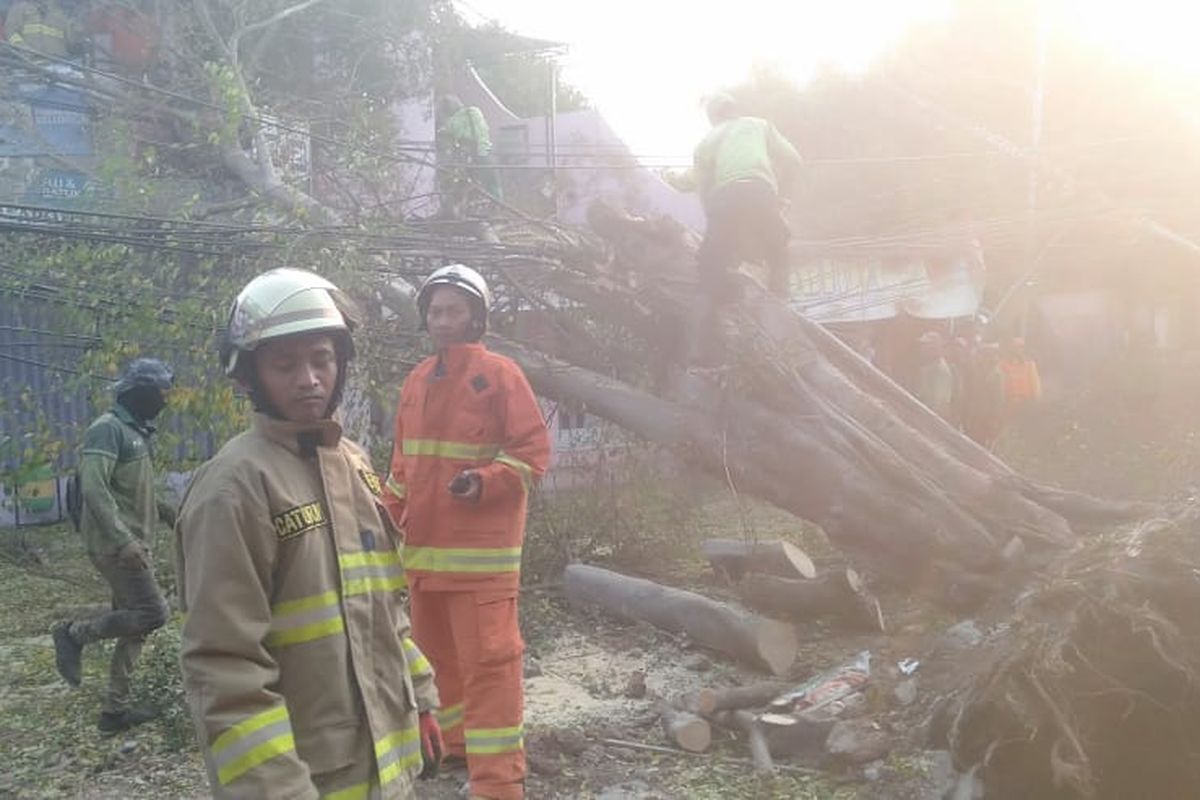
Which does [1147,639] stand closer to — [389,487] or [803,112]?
[389,487]

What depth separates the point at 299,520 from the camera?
2148mm

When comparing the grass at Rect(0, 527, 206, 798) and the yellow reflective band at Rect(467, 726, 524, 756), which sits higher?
the yellow reflective band at Rect(467, 726, 524, 756)

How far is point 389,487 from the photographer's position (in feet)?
13.8

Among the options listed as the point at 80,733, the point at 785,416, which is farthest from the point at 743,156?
the point at 80,733

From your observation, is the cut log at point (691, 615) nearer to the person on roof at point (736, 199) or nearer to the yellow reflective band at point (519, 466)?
the person on roof at point (736, 199)

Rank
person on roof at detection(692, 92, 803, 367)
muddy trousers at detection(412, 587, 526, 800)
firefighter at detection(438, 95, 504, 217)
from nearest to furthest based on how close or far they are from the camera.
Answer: muddy trousers at detection(412, 587, 526, 800) < person on roof at detection(692, 92, 803, 367) < firefighter at detection(438, 95, 504, 217)

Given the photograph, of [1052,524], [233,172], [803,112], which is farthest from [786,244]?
[803,112]

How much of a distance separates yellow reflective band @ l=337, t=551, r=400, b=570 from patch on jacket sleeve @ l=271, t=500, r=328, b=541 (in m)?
0.08

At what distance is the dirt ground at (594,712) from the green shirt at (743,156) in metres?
2.59

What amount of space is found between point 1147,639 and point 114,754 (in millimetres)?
4048

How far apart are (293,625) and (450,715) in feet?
7.48

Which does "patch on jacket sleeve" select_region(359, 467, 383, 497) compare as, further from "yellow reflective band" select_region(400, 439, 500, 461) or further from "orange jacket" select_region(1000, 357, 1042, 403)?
"orange jacket" select_region(1000, 357, 1042, 403)

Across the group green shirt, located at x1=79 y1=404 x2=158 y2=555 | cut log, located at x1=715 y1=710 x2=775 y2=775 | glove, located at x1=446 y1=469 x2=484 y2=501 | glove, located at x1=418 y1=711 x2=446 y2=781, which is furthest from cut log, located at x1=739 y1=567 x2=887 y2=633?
glove, located at x1=418 y1=711 x2=446 y2=781

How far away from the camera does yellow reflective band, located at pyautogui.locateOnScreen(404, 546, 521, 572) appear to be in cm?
401
